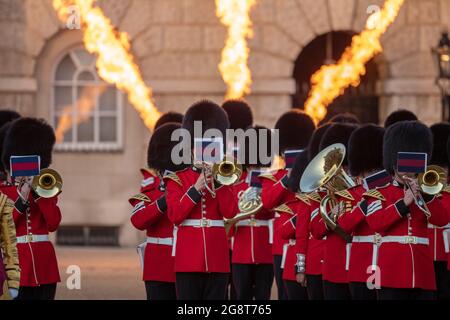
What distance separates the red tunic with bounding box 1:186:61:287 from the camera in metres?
9.58

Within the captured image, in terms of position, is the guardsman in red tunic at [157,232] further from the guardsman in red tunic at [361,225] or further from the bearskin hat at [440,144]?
the bearskin hat at [440,144]

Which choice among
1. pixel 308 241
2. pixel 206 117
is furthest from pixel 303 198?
pixel 206 117

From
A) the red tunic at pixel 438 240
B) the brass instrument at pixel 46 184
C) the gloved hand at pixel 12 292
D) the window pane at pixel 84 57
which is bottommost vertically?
the gloved hand at pixel 12 292

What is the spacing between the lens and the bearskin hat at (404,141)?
9.11m

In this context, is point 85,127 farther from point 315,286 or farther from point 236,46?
point 315,286

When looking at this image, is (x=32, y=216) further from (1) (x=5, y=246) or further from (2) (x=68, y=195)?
(2) (x=68, y=195)

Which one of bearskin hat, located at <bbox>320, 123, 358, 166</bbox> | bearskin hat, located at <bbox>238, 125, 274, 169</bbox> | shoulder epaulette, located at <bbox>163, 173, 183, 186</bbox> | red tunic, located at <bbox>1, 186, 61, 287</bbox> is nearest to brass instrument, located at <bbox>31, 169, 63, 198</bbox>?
red tunic, located at <bbox>1, 186, 61, 287</bbox>

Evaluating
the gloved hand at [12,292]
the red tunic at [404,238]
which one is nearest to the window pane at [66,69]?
the red tunic at [404,238]

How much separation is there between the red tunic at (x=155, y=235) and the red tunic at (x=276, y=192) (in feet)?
3.78

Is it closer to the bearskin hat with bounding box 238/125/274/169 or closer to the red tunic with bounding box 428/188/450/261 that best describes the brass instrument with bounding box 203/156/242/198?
the red tunic with bounding box 428/188/450/261

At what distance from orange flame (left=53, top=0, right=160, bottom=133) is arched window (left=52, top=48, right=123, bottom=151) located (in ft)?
1.80

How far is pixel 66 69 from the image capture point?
19.4 meters

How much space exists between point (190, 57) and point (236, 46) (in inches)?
25.6
